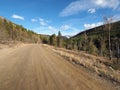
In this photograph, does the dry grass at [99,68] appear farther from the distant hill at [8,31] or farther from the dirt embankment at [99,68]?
the distant hill at [8,31]

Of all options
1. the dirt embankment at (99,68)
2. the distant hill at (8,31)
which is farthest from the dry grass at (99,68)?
the distant hill at (8,31)

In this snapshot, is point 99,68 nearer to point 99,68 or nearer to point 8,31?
point 99,68

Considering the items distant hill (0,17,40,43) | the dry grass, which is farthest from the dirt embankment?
distant hill (0,17,40,43)

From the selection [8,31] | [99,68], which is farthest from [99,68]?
[8,31]

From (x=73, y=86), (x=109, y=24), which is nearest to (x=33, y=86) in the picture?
(x=73, y=86)

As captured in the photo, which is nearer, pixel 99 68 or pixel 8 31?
pixel 99 68

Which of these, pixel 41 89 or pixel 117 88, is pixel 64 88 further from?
pixel 117 88

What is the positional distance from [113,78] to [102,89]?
8.39 feet

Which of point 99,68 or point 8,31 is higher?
point 8,31

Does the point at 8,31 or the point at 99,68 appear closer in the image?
the point at 99,68

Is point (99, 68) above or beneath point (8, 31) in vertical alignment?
beneath

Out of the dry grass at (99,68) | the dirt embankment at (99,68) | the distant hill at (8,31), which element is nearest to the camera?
the dirt embankment at (99,68)

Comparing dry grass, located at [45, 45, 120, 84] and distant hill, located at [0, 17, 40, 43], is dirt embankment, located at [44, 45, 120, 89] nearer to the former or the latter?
dry grass, located at [45, 45, 120, 84]

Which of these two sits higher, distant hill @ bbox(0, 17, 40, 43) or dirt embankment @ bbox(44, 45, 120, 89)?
distant hill @ bbox(0, 17, 40, 43)
